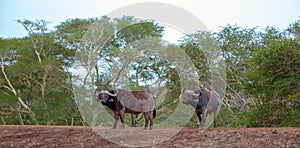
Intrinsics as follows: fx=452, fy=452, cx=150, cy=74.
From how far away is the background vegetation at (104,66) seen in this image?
2266 cm

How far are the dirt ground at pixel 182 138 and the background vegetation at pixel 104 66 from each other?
7.78m

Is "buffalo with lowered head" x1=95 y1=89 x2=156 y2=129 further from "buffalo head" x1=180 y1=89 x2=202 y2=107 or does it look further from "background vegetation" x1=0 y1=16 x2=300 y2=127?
"background vegetation" x1=0 y1=16 x2=300 y2=127

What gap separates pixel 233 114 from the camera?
927 inches

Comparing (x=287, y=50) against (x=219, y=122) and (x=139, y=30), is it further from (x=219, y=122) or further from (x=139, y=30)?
(x=139, y=30)

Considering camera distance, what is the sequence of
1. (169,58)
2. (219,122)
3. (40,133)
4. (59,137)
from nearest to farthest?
1. (59,137)
2. (40,133)
3. (169,58)
4. (219,122)

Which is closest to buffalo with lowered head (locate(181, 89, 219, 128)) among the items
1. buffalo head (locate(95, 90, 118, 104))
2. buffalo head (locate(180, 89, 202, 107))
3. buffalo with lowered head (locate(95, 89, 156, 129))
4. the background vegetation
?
buffalo head (locate(180, 89, 202, 107))

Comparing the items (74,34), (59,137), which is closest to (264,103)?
(59,137)

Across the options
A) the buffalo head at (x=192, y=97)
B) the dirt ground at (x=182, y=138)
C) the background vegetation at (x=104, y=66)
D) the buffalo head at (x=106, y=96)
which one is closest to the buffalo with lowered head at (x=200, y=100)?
the buffalo head at (x=192, y=97)

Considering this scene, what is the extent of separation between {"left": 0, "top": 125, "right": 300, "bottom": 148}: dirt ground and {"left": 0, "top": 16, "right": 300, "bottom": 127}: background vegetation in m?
7.78

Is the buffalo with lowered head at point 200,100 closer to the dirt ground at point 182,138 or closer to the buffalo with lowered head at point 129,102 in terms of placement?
the dirt ground at point 182,138

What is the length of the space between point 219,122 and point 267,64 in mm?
8092

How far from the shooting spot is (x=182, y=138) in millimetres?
10047

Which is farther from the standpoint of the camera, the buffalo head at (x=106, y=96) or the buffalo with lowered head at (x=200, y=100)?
the buffalo head at (x=106, y=96)

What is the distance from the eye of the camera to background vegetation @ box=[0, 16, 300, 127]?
74.3 ft
